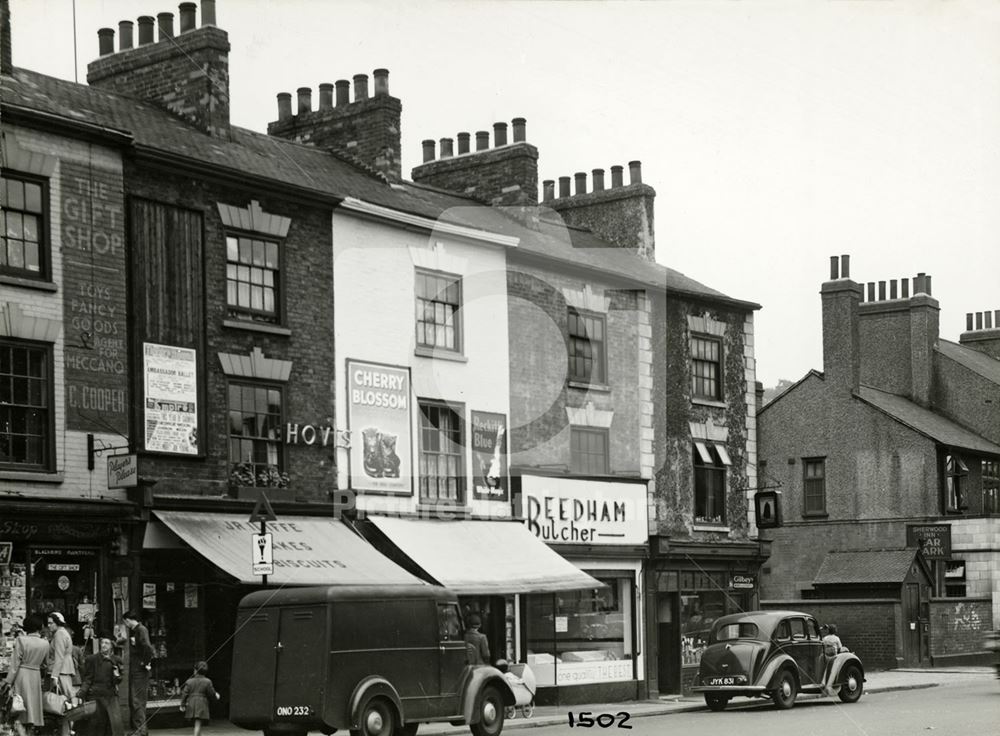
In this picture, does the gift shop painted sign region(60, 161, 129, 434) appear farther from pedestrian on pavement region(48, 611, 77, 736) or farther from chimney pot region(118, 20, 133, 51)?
chimney pot region(118, 20, 133, 51)

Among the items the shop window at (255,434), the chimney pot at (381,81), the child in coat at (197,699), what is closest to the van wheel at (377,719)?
the child in coat at (197,699)

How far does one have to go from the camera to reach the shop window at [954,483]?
148 ft

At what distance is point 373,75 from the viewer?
2900 centimetres

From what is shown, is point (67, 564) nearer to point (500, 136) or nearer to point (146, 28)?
point (146, 28)

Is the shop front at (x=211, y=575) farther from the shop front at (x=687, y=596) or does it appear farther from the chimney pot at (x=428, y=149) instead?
the chimney pot at (x=428, y=149)

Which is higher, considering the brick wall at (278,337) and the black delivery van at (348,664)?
the brick wall at (278,337)

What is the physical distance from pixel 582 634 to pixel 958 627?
715 inches

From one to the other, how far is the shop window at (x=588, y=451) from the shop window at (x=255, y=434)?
8.15 metres

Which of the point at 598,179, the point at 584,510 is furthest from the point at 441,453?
the point at 598,179

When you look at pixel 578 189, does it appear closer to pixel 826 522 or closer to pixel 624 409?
pixel 624 409

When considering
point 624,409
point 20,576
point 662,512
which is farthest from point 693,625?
point 20,576

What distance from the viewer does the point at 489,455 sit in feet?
91.5

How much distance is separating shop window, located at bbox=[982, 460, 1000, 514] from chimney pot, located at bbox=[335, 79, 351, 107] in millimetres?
27918

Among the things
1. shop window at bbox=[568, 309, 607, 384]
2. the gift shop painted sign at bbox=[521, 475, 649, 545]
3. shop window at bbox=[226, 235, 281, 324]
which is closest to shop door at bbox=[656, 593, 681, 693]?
the gift shop painted sign at bbox=[521, 475, 649, 545]
